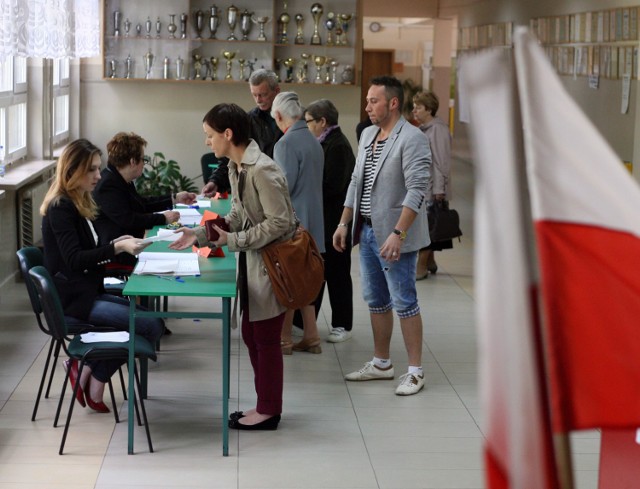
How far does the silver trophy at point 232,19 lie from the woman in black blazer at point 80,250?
20.1 ft

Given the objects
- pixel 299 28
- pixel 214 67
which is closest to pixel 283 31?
pixel 299 28

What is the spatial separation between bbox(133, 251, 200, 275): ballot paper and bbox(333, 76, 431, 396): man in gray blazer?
0.93 meters

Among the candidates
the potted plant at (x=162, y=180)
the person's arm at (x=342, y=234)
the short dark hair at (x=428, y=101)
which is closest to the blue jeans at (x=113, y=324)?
the person's arm at (x=342, y=234)

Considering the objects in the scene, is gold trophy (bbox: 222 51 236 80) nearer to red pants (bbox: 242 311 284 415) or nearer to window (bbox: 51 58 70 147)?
window (bbox: 51 58 70 147)

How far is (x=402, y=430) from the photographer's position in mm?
4777

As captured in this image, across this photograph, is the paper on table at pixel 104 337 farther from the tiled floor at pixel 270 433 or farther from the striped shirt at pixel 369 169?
the striped shirt at pixel 369 169

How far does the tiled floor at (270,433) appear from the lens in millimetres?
4141

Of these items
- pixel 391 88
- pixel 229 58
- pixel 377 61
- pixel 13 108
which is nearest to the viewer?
pixel 391 88

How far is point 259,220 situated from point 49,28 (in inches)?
139

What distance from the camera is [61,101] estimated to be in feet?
34.5

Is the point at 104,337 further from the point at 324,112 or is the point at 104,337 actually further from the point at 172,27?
the point at 172,27

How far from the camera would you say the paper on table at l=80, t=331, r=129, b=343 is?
14.6 ft

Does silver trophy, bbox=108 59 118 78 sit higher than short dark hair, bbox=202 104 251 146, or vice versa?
silver trophy, bbox=108 59 118 78

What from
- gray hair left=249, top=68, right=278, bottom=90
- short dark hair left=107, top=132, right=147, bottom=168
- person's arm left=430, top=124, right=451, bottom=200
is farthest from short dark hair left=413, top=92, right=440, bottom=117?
short dark hair left=107, top=132, right=147, bottom=168
